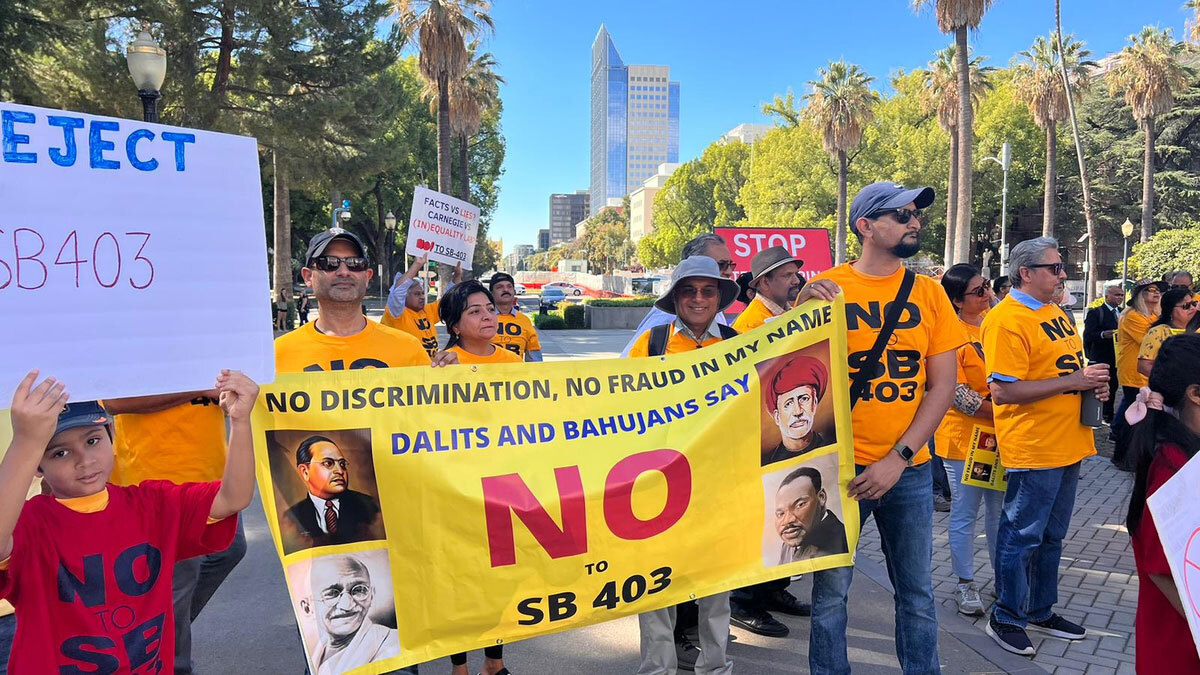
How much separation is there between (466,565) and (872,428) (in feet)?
5.75

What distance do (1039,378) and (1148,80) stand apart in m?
35.6

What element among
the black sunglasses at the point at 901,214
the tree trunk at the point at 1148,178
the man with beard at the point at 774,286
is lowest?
the man with beard at the point at 774,286

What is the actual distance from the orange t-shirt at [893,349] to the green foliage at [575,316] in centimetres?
2498

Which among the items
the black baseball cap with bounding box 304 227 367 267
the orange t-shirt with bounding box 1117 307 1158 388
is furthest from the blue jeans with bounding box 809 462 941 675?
the orange t-shirt with bounding box 1117 307 1158 388

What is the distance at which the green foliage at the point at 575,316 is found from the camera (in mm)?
28234

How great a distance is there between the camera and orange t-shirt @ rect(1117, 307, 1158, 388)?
7.93 metres

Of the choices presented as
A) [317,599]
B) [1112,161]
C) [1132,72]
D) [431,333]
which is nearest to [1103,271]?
[1112,161]

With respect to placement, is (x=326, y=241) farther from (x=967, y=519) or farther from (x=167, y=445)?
(x=967, y=519)

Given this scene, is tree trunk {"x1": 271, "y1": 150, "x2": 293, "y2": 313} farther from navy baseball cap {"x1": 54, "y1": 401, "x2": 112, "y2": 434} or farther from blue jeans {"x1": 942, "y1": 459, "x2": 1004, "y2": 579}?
navy baseball cap {"x1": 54, "y1": 401, "x2": 112, "y2": 434}

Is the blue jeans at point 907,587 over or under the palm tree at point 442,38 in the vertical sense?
under

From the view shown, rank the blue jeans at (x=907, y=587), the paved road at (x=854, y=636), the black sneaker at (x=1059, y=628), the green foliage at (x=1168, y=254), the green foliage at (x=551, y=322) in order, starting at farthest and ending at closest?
1. the green foliage at (x=1168, y=254)
2. the green foliage at (x=551, y=322)
3. the black sneaker at (x=1059, y=628)
4. the paved road at (x=854, y=636)
5. the blue jeans at (x=907, y=587)

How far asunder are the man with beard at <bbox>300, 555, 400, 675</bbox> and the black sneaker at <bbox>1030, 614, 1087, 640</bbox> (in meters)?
3.48

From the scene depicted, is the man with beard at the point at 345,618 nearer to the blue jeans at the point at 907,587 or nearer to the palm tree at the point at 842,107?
the blue jeans at the point at 907,587

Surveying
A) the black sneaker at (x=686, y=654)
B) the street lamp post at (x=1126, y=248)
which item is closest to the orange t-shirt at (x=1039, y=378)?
the black sneaker at (x=686, y=654)
